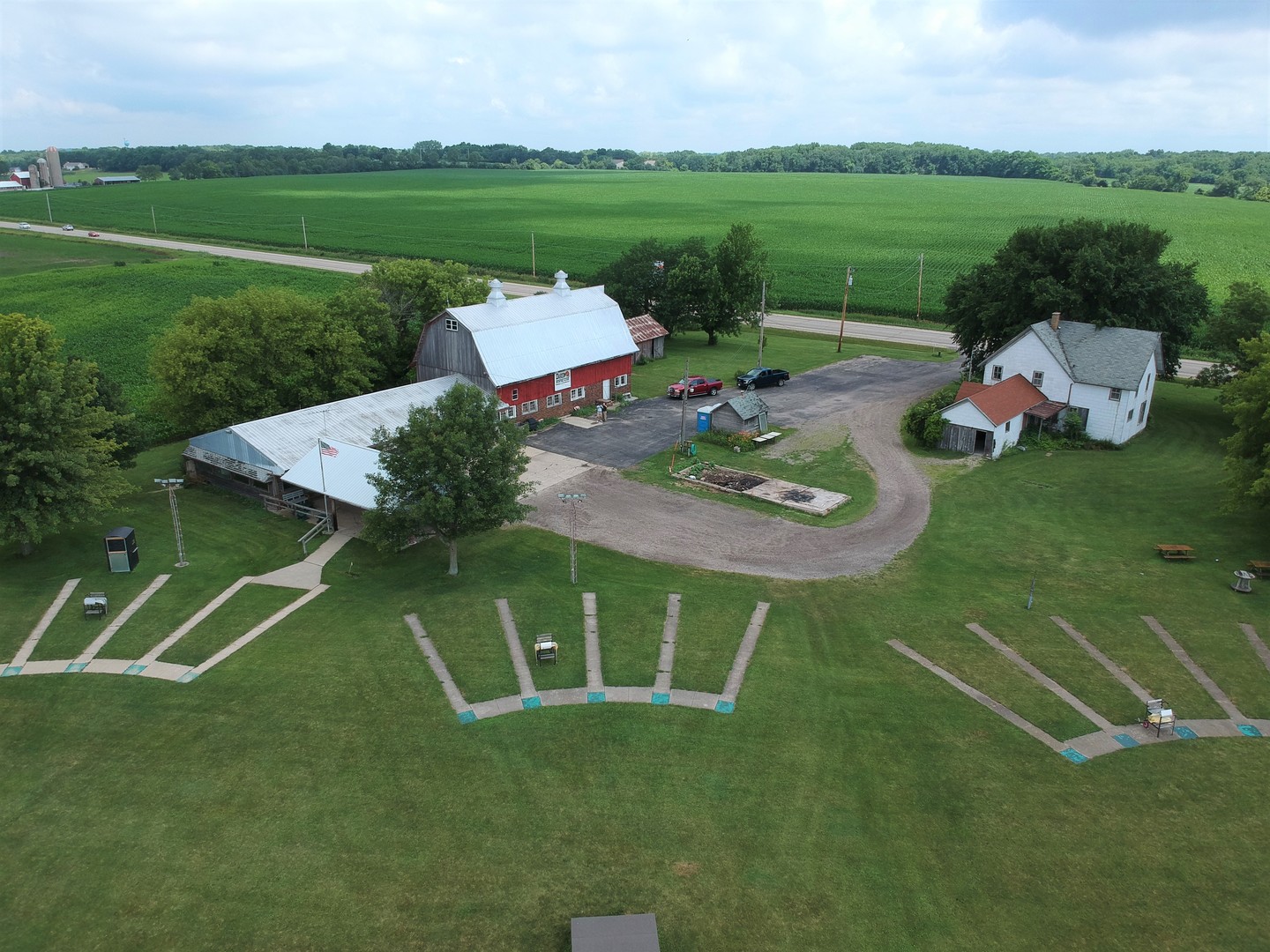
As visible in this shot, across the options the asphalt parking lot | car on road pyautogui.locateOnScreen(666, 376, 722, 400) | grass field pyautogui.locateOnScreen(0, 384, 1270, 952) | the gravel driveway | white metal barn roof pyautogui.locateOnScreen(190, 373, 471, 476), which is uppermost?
white metal barn roof pyautogui.locateOnScreen(190, 373, 471, 476)

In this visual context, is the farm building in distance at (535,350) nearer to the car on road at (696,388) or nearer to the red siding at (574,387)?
the red siding at (574,387)

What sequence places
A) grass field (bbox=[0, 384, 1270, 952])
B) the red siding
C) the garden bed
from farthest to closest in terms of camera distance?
the red siding < the garden bed < grass field (bbox=[0, 384, 1270, 952])

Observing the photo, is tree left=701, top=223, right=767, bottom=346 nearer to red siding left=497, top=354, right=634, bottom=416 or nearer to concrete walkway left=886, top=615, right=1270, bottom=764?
red siding left=497, top=354, right=634, bottom=416

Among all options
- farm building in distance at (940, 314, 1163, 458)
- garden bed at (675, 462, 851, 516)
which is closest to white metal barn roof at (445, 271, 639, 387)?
garden bed at (675, 462, 851, 516)

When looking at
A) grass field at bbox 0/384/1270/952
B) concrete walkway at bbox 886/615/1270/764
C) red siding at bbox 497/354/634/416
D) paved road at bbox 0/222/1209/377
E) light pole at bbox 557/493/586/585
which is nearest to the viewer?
grass field at bbox 0/384/1270/952

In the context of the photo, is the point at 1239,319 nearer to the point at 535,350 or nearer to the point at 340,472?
the point at 535,350

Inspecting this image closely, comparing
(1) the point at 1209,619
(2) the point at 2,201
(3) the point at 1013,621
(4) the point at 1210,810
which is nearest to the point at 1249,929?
(4) the point at 1210,810
